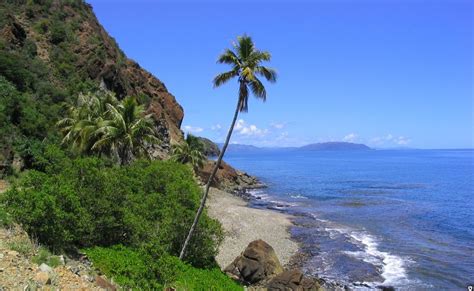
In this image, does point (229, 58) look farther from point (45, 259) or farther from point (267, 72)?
point (45, 259)

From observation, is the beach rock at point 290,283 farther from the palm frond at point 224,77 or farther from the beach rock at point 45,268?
the beach rock at point 45,268

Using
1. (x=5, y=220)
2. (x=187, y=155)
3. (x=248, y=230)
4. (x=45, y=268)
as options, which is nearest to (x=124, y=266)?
(x=45, y=268)

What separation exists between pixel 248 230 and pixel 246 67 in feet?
93.1

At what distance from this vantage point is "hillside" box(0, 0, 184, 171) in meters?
35.8

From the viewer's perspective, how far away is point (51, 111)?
145ft

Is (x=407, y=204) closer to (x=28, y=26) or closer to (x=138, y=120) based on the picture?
(x=138, y=120)

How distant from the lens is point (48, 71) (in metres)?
58.5

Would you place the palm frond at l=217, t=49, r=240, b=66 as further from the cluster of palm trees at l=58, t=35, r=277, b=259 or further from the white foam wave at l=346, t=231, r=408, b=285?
the white foam wave at l=346, t=231, r=408, b=285

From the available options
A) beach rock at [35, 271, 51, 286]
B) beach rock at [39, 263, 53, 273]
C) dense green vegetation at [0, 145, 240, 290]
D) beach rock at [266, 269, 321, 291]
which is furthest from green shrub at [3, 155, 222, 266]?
beach rock at [266, 269, 321, 291]

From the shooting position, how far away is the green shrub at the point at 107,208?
16453 millimetres

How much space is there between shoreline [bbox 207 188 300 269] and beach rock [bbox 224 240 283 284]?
11.8 ft

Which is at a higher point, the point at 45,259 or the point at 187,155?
the point at 187,155

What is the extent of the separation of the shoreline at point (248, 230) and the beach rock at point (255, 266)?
11.8ft

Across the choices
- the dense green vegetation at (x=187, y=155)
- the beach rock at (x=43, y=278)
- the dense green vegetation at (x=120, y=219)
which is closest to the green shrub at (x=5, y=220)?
the dense green vegetation at (x=120, y=219)
